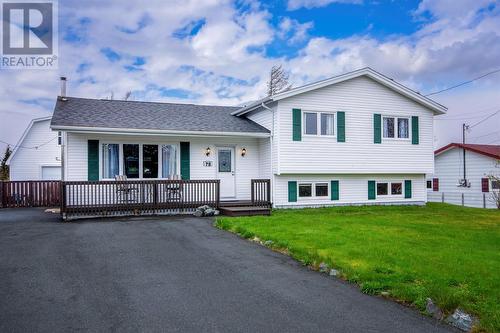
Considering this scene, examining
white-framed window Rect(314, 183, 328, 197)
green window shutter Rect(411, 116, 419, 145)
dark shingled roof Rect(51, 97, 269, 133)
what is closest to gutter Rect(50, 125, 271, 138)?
dark shingled roof Rect(51, 97, 269, 133)

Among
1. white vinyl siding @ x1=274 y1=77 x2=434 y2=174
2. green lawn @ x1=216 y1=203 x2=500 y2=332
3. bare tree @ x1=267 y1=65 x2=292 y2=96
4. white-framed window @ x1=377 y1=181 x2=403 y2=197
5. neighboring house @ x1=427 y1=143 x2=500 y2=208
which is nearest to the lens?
green lawn @ x1=216 y1=203 x2=500 y2=332

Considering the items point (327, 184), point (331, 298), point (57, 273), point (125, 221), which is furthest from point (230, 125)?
point (331, 298)

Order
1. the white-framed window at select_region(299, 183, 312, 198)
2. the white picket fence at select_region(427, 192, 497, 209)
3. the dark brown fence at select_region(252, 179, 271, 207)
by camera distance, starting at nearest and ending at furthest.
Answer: the dark brown fence at select_region(252, 179, 271, 207)
the white-framed window at select_region(299, 183, 312, 198)
the white picket fence at select_region(427, 192, 497, 209)

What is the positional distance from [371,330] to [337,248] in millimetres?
3463

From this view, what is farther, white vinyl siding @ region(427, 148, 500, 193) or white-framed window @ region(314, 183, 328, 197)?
white vinyl siding @ region(427, 148, 500, 193)

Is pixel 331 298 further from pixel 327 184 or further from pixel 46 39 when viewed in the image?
pixel 46 39

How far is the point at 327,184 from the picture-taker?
16297 mm

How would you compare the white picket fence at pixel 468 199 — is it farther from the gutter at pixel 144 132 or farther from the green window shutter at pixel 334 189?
the gutter at pixel 144 132

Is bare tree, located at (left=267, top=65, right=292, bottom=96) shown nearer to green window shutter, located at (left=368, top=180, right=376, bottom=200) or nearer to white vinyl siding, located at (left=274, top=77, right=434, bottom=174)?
white vinyl siding, located at (left=274, top=77, right=434, bottom=174)

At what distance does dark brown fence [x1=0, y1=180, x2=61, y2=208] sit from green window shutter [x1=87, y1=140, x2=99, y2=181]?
5951 mm

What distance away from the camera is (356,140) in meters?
16.1

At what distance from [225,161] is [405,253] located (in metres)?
9.81

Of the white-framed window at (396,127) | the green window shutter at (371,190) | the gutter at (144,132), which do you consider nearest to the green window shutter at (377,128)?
the white-framed window at (396,127)

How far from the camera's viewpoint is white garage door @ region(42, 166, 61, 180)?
81.0 feet
